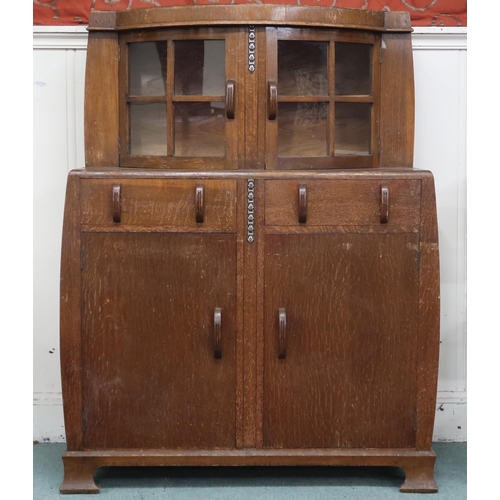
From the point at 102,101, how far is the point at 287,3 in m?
0.81

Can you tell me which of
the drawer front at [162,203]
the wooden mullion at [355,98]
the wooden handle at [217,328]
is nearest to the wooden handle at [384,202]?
the wooden mullion at [355,98]

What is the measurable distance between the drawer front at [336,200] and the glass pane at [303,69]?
346 millimetres

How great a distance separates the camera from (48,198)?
296 centimetres

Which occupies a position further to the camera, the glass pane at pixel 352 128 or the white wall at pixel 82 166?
the white wall at pixel 82 166

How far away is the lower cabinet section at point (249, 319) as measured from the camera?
238 cm

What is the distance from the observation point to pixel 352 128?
8.45ft

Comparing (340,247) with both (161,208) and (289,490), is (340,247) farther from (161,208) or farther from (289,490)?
(289,490)

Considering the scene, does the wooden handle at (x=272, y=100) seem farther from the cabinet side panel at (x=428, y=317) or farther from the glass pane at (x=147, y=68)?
the cabinet side panel at (x=428, y=317)

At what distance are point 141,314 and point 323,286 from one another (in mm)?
584

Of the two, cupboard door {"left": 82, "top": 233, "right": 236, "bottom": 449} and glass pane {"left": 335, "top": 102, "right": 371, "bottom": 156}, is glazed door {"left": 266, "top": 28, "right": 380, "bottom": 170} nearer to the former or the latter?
glass pane {"left": 335, "top": 102, "right": 371, "bottom": 156}

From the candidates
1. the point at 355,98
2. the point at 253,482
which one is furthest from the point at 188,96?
the point at 253,482

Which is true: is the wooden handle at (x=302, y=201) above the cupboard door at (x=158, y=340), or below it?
above

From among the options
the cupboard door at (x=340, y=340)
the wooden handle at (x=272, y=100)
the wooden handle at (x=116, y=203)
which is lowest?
the cupboard door at (x=340, y=340)

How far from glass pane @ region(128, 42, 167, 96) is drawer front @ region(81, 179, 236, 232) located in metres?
0.36
